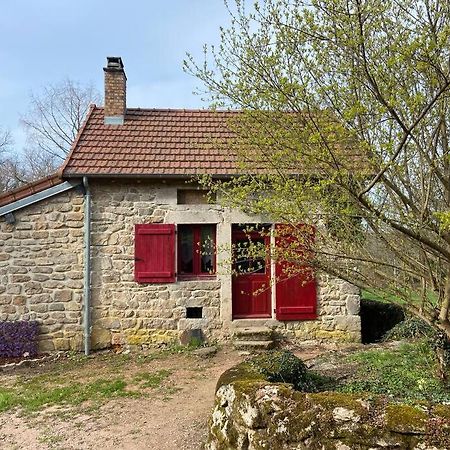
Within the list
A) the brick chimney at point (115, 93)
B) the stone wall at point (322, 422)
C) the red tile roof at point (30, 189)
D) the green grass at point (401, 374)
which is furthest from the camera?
the brick chimney at point (115, 93)

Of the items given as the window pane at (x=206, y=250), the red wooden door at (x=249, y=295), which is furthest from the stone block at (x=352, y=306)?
the window pane at (x=206, y=250)

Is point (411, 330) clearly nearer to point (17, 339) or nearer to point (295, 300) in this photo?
point (295, 300)

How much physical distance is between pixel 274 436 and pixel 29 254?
20.3 feet

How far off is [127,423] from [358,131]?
395 centimetres

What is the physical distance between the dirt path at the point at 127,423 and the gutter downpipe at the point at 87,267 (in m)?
2.27

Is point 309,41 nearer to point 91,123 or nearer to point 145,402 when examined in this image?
point 145,402

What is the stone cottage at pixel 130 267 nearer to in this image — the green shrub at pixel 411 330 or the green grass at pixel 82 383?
the green grass at pixel 82 383

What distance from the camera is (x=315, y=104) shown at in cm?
372

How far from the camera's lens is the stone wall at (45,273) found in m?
7.90

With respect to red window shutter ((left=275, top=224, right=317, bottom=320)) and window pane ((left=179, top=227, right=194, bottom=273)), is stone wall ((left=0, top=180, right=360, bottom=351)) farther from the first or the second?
window pane ((left=179, top=227, right=194, bottom=273))

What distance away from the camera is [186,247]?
8.48m

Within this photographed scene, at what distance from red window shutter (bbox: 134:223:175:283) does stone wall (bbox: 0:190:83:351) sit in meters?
1.07

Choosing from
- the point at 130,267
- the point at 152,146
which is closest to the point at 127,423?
the point at 130,267

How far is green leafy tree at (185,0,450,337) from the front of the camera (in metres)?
3.33
